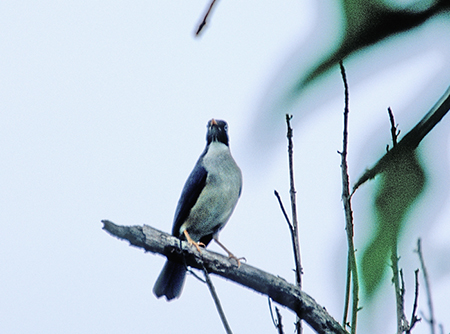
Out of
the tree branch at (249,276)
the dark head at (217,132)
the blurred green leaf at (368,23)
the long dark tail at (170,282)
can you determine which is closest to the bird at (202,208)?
the long dark tail at (170,282)

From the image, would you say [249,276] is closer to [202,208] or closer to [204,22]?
[204,22]

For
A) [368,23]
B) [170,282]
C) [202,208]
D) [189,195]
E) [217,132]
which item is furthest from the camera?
[217,132]

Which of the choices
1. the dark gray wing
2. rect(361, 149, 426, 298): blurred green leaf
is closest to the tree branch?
rect(361, 149, 426, 298): blurred green leaf

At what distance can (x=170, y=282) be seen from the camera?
430 cm

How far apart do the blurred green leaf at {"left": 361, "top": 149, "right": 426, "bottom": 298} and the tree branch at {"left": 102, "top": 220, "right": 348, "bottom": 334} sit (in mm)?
994

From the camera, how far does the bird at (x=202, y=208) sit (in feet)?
14.2

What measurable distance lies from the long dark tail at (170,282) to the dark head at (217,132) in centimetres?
154

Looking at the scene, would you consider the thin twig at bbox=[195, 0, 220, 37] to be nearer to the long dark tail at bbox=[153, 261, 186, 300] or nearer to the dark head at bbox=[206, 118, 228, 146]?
the long dark tail at bbox=[153, 261, 186, 300]

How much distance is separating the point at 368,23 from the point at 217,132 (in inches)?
A: 198

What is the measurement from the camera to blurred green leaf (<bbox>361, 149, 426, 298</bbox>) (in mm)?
410

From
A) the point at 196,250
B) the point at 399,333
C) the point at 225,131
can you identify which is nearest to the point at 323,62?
the point at 399,333

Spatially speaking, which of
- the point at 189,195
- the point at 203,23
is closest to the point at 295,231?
the point at 203,23

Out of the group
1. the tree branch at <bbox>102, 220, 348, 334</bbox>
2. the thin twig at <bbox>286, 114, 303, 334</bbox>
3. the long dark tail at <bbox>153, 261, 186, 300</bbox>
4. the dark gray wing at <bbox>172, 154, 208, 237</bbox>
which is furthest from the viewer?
the dark gray wing at <bbox>172, 154, 208, 237</bbox>

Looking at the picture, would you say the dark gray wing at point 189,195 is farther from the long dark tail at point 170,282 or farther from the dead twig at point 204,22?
the dead twig at point 204,22
